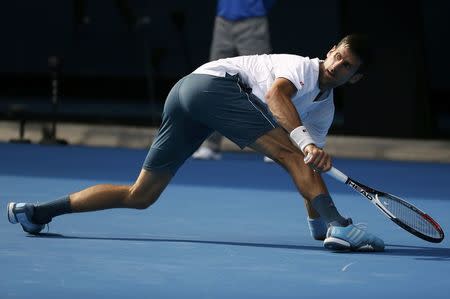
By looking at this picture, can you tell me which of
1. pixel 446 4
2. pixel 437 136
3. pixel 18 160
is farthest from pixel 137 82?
pixel 18 160

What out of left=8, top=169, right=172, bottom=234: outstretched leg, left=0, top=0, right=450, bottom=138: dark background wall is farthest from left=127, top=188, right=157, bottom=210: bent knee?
left=0, top=0, right=450, bottom=138: dark background wall

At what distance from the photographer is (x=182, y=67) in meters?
19.4

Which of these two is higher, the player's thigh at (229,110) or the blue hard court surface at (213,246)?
the player's thigh at (229,110)

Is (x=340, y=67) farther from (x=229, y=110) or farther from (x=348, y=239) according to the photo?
(x=348, y=239)

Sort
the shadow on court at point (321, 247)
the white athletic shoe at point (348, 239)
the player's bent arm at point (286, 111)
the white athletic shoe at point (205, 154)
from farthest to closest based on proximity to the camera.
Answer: the white athletic shoe at point (205, 154), the shadow on court at point (321, 247), the white athletic shoe at point (348, 239), the player's bent arm at point (286, 111)

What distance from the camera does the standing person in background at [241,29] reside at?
12336mm

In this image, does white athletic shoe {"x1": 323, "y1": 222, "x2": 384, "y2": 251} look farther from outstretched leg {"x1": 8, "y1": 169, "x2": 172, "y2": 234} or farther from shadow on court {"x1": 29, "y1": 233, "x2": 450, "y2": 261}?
outstretched leg {"x1": 8, "y1": 169, "x2": 172, "y2": 234}

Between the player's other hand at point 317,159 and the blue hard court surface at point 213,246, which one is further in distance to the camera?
the player's other hand at point 317,159

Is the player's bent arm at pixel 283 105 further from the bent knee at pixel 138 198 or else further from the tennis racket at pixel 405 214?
the bent knee at pixel 138 198

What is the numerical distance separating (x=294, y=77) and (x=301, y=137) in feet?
1.23

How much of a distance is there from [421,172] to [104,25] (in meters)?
8.21

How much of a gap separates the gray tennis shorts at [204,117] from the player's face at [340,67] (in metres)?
0.39

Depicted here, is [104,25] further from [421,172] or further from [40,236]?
[40,236]

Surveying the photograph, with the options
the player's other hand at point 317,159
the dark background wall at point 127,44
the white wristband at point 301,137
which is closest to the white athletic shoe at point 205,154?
the dark background wall at point 127,44
